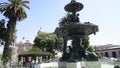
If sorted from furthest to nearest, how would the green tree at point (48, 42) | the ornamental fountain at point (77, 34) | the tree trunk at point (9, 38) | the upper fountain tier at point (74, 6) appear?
the green tree at point (48, 42), the tree trunk at point (9, 38), the upper fountain tier at point (74, 6), the ornamental fountain at point (77, 34)

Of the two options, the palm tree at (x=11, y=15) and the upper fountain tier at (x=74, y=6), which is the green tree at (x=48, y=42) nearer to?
the palm tree at (x=11, y=15)

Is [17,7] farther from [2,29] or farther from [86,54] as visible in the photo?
[86,54]

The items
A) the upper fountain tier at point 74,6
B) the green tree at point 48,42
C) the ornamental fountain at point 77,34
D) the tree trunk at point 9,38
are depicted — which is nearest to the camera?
the ornamental fountain at point 77,34

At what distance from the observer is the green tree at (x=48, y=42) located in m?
50.5

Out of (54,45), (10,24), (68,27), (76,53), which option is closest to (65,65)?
(76,53)

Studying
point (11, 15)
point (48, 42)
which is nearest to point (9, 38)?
point (11, 15)

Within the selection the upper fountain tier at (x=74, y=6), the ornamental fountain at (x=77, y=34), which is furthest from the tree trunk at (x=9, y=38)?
the upper fountain tier at (x=74, y=6)

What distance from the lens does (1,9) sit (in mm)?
32938

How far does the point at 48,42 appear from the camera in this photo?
50.4 meters

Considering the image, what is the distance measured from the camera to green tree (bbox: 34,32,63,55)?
50.5 meters

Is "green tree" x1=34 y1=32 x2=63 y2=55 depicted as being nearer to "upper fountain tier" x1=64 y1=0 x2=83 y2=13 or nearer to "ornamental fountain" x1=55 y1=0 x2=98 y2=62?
"upper fountain tier" x1=64 y1=0 x2=83 y2=13

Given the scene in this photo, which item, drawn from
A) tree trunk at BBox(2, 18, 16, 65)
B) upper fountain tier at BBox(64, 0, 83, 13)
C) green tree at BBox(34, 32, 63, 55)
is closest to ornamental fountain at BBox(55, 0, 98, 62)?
upper fountain tier at BBox(64, 0, 83, 13)

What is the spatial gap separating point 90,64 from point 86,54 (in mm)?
1943

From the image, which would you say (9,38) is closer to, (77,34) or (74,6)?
(74,6)
